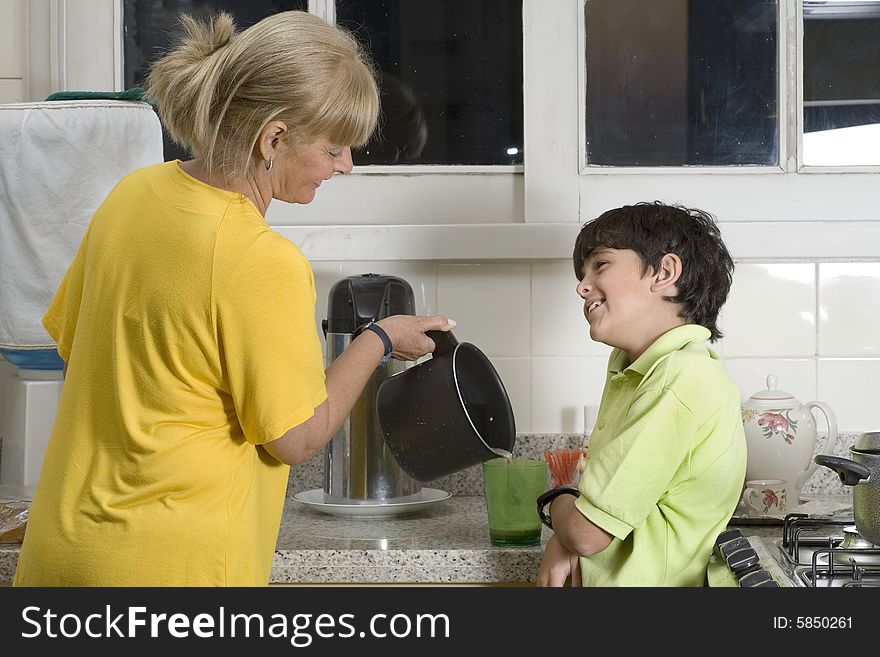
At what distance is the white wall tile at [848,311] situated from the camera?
182 cm

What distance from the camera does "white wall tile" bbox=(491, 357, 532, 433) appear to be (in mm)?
1830

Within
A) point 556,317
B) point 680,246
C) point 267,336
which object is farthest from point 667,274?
point 267,336

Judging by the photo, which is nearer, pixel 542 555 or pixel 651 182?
pixel 542 555

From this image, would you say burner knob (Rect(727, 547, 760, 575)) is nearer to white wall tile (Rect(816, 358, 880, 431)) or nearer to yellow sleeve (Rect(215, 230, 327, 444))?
yellow sleeve (Rect(215, 230, 327, 444))

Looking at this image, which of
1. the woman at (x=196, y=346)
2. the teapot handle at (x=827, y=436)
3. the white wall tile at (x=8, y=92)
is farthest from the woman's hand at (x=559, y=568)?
the white wall tile at (x=8, y=92)

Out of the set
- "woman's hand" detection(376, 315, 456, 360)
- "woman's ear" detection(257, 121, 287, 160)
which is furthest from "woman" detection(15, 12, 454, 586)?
"woman's hand" detection(376, 315, 456, 360)

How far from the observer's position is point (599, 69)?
188cm

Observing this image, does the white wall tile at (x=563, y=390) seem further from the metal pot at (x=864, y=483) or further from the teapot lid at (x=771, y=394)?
the metal pot at (x=864, y=483)

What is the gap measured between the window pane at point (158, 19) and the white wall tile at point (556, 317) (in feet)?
2.23

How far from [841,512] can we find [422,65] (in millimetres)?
1049

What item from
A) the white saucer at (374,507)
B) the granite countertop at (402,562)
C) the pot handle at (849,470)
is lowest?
the granite countertop at (402,562)

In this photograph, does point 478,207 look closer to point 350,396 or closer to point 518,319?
point 518,319

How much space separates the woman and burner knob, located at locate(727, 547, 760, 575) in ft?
1.50
